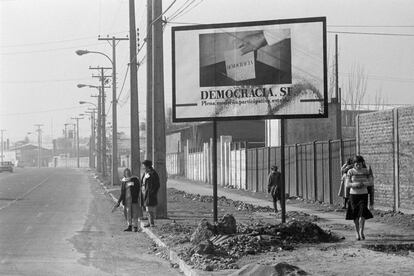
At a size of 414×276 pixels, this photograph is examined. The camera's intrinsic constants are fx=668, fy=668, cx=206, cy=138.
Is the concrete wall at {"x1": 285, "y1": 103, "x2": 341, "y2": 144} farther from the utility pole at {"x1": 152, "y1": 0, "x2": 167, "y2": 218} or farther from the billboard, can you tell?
the billboard

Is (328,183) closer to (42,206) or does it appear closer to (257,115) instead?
(257,115)

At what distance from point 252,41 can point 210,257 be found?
624cm

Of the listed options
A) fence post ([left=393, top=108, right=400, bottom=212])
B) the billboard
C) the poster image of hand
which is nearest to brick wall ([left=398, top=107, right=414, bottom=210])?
fence post ([left=393, top=108, right=400, bottom=212])

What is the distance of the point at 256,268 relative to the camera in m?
9.03

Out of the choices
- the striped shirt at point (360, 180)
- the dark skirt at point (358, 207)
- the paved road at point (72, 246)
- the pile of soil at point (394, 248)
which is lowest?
the paved road at point (72, 246)

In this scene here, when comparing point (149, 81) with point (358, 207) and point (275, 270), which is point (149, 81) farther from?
point (275, 270)

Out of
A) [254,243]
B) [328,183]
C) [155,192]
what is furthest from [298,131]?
[254,243]

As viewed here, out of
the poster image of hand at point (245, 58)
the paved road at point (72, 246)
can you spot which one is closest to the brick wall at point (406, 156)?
the poster image of hand at point (245, 58)

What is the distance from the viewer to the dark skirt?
1272 cm

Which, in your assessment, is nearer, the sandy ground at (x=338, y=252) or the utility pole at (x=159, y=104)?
the sandy ground at (x=338, y=252)

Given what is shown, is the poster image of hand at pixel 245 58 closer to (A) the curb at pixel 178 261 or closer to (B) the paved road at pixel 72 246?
(A) the curb at pixel 178 261

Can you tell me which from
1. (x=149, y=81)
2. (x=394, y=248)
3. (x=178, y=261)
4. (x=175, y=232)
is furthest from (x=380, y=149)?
(x=178, y=261)

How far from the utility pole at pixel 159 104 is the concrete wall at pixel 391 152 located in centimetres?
644

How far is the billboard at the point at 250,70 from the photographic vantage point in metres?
15.2
